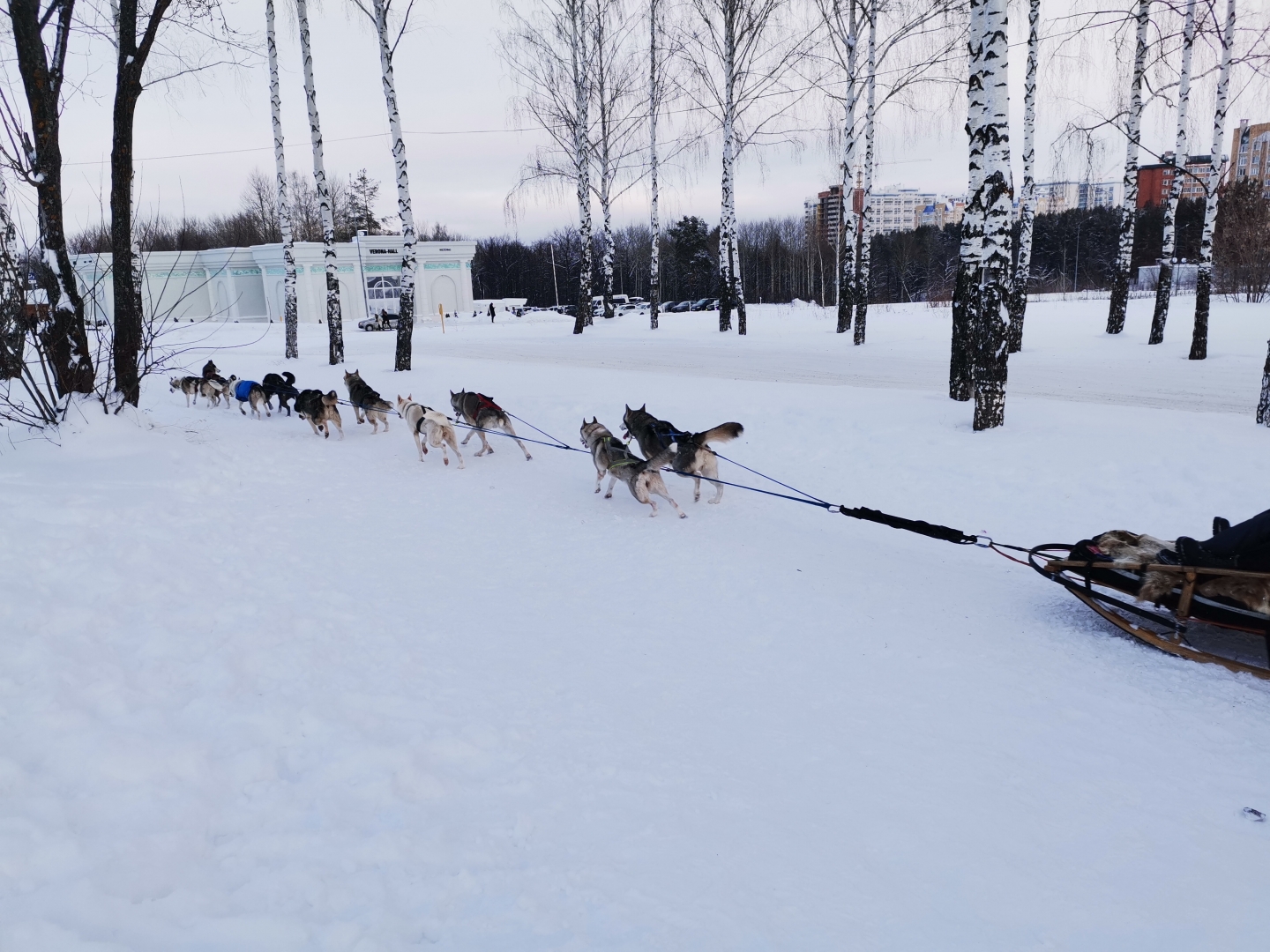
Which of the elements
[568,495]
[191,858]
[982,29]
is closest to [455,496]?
[568,495]

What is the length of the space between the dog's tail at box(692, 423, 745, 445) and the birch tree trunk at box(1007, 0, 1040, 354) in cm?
852

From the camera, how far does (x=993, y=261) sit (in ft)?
24.0

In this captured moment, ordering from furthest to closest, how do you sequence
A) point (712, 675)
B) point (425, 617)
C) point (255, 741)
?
point (425, 617), point (712, 675), point (255, 741)

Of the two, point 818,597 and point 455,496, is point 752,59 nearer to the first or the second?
point 455,496

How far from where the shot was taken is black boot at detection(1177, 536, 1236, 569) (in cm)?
358

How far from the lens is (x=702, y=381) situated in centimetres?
1141

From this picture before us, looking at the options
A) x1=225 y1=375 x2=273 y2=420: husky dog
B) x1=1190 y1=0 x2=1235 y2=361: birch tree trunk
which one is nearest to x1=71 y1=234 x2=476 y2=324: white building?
x1=225 y1=375 x2=273 y2=420: husky dog

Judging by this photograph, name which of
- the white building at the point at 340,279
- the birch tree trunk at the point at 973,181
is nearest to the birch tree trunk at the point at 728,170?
the birch tree trunk at the point at 973,181

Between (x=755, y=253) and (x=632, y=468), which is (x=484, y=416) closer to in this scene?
(x=632, y=468)

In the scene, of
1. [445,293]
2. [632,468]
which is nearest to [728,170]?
[632,468]

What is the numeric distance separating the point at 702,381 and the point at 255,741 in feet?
30.2

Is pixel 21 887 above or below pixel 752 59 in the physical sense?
below

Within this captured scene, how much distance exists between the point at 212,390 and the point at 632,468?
9950 millimetres

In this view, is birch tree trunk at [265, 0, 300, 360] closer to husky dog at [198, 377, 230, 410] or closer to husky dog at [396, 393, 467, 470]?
husky dog at [198, 377, 230, 410]
